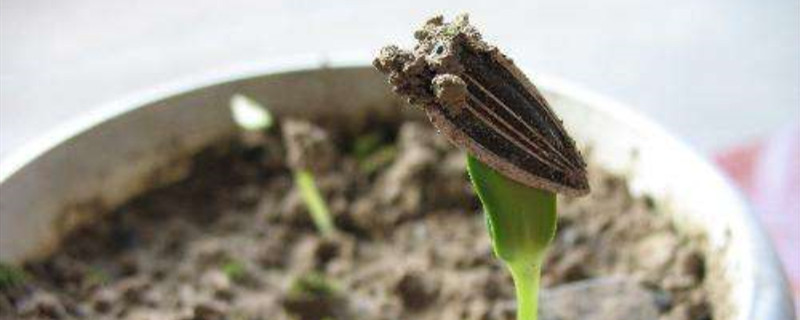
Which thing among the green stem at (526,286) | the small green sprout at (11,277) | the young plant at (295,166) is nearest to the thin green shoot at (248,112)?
the young plant at (295,166)

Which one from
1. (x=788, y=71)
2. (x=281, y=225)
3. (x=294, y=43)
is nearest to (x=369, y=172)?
(x=281, y=225)

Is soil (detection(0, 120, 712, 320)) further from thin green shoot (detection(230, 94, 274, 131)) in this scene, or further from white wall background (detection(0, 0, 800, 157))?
white wall background (detection(0, 0, 800, 157))

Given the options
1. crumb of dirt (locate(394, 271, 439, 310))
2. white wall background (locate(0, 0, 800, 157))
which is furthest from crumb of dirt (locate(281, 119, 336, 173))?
white wall background (locate(0, 0, 800, 157))

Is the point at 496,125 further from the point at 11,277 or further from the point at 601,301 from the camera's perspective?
the point at 11,277

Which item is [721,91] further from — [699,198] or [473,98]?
[473,98]

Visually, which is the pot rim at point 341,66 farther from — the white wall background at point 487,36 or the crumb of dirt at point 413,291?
the white wall background at point 487,36

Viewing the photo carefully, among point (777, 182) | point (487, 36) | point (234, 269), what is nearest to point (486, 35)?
point (487, 36)
